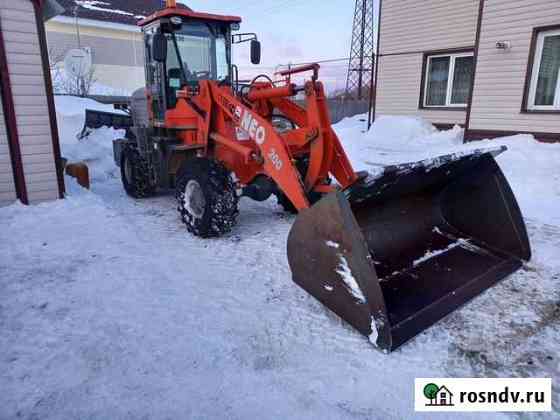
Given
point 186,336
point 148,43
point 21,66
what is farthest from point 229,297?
point 21,66

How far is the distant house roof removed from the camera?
1942 cm

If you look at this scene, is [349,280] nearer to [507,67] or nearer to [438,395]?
[438,395]

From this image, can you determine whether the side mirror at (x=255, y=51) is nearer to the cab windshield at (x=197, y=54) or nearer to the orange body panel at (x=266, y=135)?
the cab windshield at (x=197, y=54)

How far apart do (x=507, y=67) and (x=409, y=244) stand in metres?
7.14

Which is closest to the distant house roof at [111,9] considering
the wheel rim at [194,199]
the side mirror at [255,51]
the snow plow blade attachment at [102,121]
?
the snow plow blade attachment at [102,121]

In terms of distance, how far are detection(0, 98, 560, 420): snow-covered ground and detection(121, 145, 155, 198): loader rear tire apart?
1.78 meters

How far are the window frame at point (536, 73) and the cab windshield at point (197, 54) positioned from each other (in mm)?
6694

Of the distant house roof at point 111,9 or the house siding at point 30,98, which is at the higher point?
the distant house roof at point 111,9

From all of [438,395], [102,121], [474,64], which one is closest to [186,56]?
[438,395]

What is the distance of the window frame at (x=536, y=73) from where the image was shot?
8.07 m

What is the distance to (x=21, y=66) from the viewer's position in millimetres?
5297

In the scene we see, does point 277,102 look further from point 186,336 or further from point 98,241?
point 186,336

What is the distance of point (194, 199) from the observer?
15.7 feet

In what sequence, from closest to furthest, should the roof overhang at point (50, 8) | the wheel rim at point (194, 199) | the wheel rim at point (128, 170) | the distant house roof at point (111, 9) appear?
the wheel rim at point (194, 199) < the roof overhang at point (50, 8) < the wheel rim at point (128, 170) < the distant house roof at point (111, 9)
